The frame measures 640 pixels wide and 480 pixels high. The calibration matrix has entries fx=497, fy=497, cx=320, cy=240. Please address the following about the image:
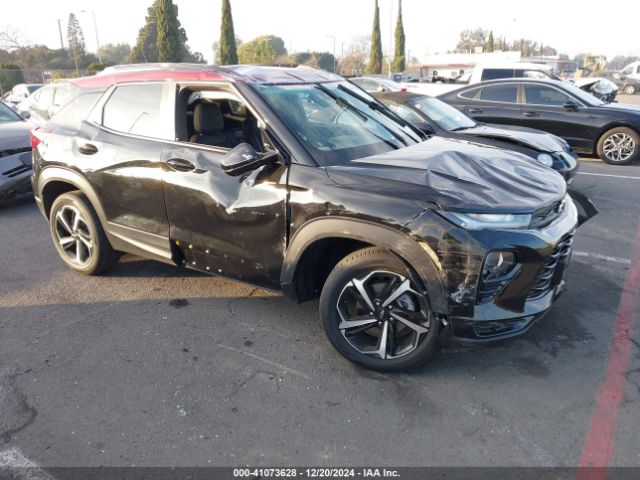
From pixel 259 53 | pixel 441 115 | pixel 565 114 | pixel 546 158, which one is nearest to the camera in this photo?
pixel 546 158

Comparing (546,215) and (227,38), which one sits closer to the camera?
(546,215)

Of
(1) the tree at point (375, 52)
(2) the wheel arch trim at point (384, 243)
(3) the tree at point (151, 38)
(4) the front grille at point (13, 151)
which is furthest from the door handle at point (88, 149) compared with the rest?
(1) the tree at point (375, 52)

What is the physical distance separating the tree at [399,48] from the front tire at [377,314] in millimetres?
53778

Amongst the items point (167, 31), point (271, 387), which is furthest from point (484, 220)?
point (167, 31)

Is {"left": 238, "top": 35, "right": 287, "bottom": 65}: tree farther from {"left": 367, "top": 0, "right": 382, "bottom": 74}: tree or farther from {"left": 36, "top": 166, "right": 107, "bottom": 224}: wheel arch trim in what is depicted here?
{"left": 36, "top": 166, "right": 107, "bottom": 224}: wheel arch trim

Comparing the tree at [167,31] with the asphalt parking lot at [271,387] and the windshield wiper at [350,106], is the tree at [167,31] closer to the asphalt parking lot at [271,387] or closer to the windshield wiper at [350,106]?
the asphalt parking lot at [271,387]

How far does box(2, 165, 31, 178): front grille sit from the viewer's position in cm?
668

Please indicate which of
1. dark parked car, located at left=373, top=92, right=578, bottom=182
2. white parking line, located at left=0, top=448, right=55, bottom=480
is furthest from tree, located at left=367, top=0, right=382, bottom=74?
white parking line, located at left=0, top=448, right=55, bottom=480

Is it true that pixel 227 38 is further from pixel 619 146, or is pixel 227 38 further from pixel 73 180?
pixel 73 180

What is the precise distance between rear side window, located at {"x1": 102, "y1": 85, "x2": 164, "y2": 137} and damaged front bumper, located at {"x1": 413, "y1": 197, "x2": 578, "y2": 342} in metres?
2.27

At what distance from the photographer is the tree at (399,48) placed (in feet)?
174

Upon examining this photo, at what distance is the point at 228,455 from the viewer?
243 cm

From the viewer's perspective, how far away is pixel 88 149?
13.4 feet

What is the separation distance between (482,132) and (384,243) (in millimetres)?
4538
